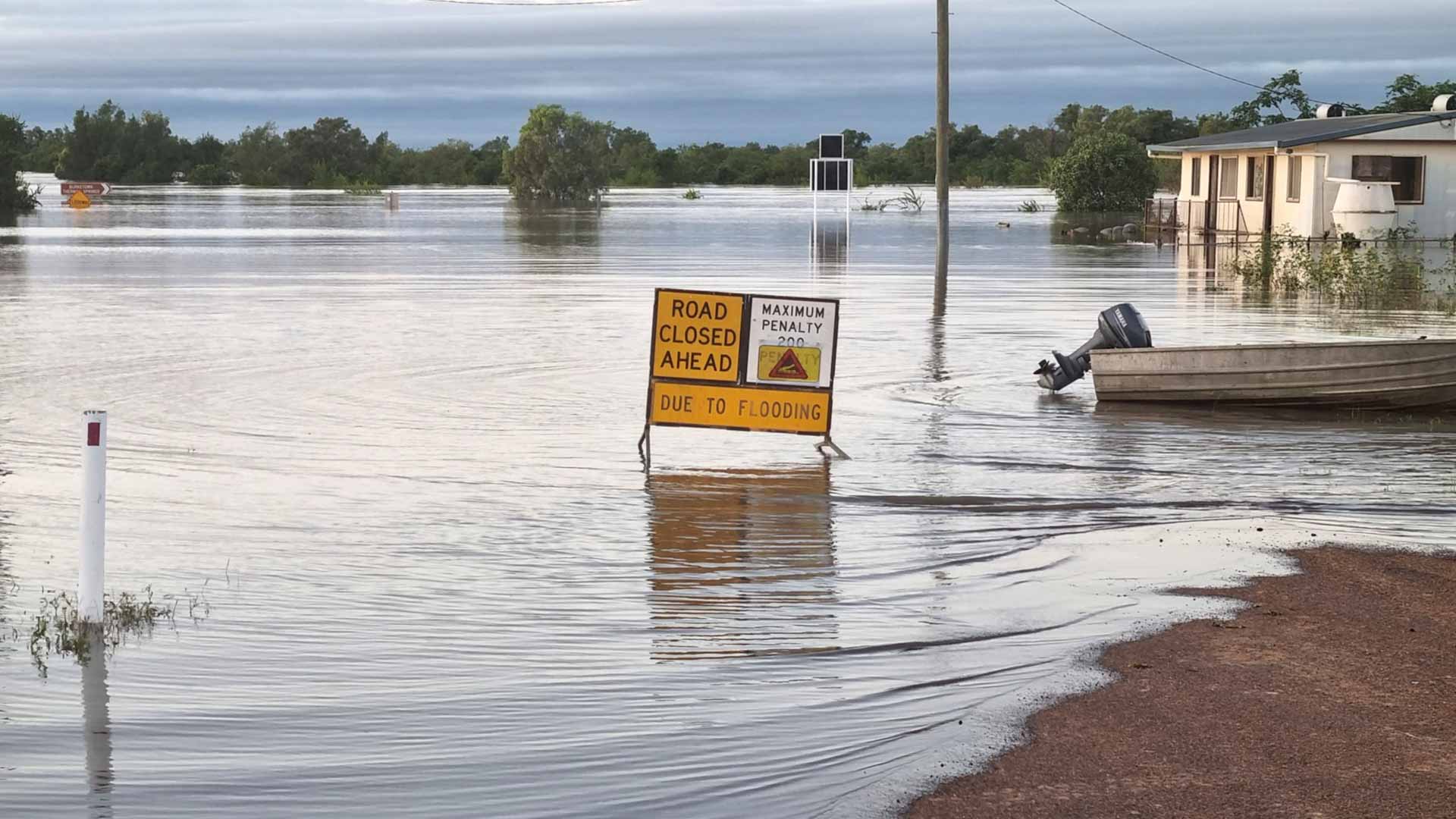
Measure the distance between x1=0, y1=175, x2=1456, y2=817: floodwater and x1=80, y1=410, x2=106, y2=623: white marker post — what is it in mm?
331

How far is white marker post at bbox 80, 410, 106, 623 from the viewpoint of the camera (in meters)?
8.04

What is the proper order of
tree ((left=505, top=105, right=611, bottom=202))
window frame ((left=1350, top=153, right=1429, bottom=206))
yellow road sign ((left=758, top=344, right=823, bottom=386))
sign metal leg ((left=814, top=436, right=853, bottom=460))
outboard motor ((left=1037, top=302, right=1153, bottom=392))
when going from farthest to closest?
tree ((left=505, top=105, right=611, bottom=202)), window frame ((left=1350, top=153, right=1429, bottom=206)), outboard motor ((left=1037, top=302, right=1153, bottom=392)), sign metal leg ((left=814, top=436, right=853, bottom=460)), yellow road sign ((left=758, top=344, right=823, bottom=386))

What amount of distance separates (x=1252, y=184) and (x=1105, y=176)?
24.9 m

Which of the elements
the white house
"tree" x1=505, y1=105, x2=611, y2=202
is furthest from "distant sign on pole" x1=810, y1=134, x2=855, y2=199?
"tree" x1=505, y1=105, x2=611, y2=202

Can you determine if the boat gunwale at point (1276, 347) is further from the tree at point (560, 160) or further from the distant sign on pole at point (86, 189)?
the tree at point (560, 160)

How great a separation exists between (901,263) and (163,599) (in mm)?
36024

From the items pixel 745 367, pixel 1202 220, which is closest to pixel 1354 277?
pixel 745 367

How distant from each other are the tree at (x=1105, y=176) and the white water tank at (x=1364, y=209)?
3159cm

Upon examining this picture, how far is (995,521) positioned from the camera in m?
11.3

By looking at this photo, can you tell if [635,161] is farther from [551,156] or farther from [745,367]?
[745,367]

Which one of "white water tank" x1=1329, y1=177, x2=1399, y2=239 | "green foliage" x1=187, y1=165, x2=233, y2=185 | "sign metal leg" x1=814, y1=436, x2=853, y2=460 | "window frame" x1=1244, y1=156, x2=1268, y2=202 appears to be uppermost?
"green foliage" x1=187, y1=165, x2=233, y2=185

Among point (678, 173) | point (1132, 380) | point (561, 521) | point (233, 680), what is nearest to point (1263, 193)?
point (1132, 380)

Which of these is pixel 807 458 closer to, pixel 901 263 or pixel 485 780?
pixel 485 780

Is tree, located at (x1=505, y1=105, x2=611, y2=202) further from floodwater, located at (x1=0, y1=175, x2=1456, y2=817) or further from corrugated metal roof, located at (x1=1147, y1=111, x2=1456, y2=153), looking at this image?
floodwater, located at (x1=0, y1=175, x2=1456, y2=817)
